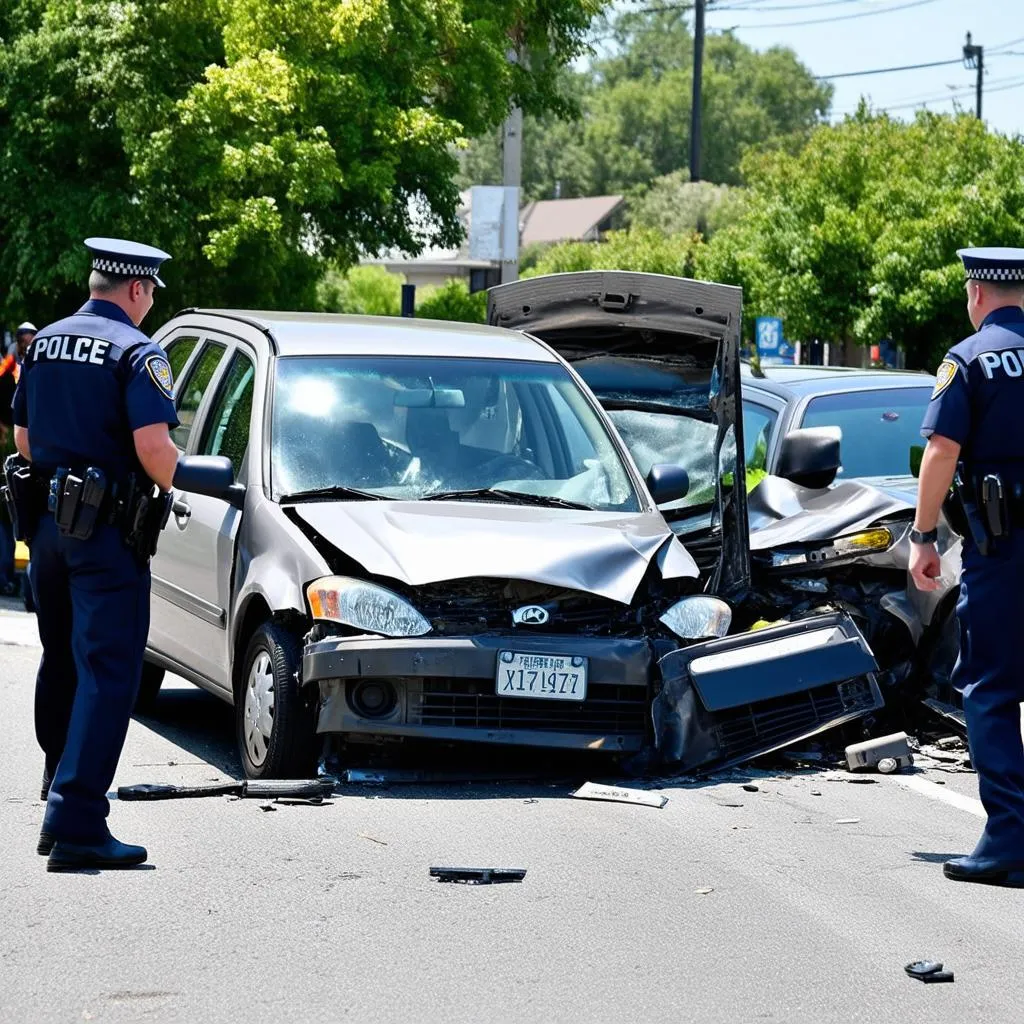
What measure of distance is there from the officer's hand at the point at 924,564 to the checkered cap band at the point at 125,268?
260 centimetres

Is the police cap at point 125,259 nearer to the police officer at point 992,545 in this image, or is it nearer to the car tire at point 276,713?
the car tire at point 276,713

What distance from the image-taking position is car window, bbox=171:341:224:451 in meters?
8.70

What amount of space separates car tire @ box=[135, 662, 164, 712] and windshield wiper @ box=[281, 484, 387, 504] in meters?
1.89

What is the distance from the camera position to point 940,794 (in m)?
7.54

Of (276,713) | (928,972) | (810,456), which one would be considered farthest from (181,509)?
(928,972)

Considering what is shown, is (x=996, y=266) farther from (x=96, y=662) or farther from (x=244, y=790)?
(x=244, y=790)

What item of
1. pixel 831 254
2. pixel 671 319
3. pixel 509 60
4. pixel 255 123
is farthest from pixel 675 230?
pixel 671 319

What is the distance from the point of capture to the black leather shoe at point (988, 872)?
19.7 feet

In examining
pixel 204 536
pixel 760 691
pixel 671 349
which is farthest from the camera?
pixel 671 349

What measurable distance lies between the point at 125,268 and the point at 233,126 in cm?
1408

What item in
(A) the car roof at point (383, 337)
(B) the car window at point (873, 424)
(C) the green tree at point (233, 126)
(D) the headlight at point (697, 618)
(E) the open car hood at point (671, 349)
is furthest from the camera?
(C) the green tree at point (233, 126)

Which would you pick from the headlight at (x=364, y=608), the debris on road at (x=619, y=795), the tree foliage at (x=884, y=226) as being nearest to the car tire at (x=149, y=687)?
the headlight at (x=364, y=608)

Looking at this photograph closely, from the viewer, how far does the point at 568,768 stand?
25.3ft

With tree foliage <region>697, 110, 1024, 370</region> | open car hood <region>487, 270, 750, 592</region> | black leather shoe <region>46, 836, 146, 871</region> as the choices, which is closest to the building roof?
tree foliage <region>697, 110, 1024, 370</region>
